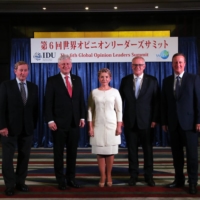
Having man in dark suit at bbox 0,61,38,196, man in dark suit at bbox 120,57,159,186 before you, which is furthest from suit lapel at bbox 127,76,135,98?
man in dark suit at bbox 0,61,38,196

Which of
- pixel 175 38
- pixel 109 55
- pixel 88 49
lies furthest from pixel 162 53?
pixel 88 49

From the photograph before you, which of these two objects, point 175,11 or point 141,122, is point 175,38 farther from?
point 141,122

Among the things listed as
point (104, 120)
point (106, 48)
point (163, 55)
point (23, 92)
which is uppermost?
point (106, 48)

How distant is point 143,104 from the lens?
12.2 feet

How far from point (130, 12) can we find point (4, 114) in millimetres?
4662

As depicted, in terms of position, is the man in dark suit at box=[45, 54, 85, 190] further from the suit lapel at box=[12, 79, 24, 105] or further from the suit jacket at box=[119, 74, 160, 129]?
the suit jacket at box=[119, 74, 160, 129]

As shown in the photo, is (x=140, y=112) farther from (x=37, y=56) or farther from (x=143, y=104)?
(x=37, y=56)

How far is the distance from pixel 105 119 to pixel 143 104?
1.45ft

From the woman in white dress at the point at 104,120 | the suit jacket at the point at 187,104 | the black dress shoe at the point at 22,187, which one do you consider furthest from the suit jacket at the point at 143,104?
the black dress shoe at the point at 22,187

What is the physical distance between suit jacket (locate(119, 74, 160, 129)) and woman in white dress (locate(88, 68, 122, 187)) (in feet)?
0.40

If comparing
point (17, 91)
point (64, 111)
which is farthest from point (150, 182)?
point (17, 91)

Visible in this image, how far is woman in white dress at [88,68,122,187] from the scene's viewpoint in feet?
12.0

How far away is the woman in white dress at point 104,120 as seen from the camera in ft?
12.0

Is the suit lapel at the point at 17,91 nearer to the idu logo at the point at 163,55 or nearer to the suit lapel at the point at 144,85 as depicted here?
the suit lapel at the point at 144,85
